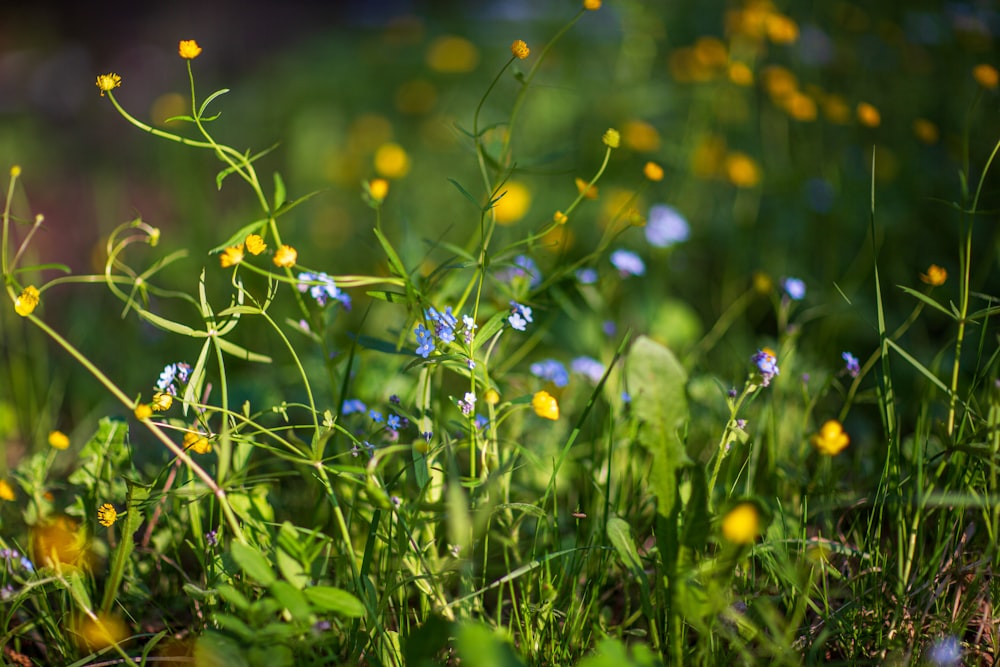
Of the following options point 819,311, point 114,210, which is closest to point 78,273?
point 114,210

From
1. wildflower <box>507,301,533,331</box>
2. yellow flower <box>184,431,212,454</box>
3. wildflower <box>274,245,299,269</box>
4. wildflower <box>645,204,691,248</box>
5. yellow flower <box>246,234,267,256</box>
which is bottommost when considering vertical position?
wildflower <box>645,204,691,248</box>

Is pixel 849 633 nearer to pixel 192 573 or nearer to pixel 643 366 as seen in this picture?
pixel 643 366

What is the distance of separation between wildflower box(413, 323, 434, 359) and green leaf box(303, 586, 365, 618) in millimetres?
328

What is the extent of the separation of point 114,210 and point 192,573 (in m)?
1.89

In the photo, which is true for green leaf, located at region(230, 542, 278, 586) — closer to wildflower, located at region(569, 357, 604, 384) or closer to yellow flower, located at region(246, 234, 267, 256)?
yellow flower, located at region(246, 234, 267, 256)

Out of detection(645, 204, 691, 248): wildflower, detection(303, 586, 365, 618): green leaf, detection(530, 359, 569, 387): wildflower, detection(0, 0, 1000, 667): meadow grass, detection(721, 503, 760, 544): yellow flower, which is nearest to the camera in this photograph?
detection(721, 503, 760, 544): yellow flower

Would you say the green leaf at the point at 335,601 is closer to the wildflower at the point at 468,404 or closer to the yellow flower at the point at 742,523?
the wildflower at the point at 468,404

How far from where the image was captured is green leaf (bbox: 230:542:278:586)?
88 cm

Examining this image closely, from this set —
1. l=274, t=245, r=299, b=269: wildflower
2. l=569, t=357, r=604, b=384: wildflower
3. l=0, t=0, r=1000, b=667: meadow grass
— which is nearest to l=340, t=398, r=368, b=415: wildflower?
l=0, t=0, r=1000, b=667: meadow grass

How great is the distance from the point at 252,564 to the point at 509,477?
0.45 metres

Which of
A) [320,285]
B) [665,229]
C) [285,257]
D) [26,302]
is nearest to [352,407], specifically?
[320,285]

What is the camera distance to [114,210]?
Result: 111 inches

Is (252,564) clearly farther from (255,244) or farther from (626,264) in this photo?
(626,264)

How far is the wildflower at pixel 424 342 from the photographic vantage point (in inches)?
41.7
